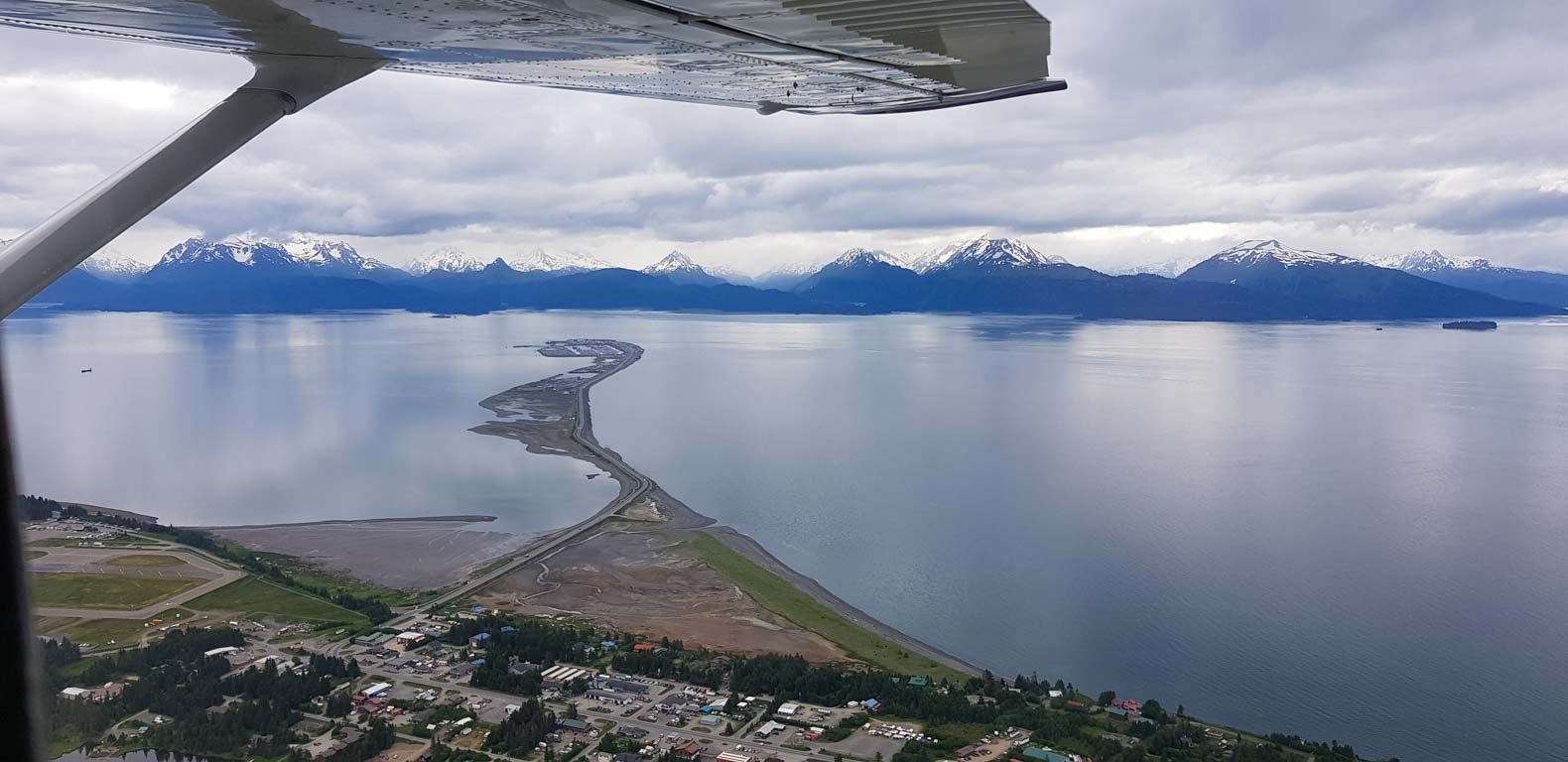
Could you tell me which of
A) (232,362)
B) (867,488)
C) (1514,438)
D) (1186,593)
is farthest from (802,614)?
(232,362)

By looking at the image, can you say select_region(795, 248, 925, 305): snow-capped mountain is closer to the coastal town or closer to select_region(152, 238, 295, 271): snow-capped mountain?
select_region(152, 238, 295, 271): snow-capped mountain

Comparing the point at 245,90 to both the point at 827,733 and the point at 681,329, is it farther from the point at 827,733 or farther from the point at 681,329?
the point at 681,329

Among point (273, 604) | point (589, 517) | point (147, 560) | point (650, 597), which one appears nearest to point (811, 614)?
point (650, 597)

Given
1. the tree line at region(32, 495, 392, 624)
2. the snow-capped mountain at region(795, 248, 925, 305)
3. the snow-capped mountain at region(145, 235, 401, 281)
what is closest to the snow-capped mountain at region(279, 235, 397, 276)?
the snow-capped mountain at region(145, 235, 401, 281)

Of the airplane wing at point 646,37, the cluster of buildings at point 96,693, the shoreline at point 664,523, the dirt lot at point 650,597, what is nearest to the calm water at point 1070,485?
the shoreline at point 664,523

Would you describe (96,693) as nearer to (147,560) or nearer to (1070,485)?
(147,560)
